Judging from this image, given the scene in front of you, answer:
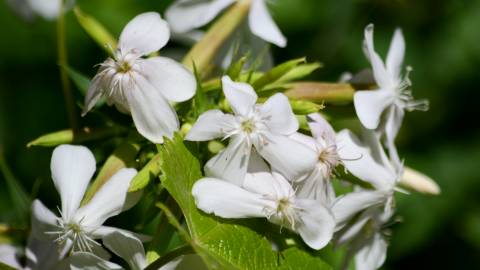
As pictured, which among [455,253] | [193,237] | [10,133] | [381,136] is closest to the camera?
[193,237]

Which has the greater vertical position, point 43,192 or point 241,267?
point 241,267

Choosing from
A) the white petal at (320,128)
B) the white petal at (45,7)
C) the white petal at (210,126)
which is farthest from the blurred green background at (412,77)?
the white petal at (210,126)

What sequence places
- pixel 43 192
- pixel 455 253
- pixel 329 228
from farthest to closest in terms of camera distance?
1. pixel 455 253
2. pixel 43 192
3. pixel 329 228

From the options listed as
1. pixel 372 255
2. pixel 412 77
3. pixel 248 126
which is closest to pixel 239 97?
pixel 248 126

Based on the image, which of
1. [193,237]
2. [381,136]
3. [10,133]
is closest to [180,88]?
[193,237]

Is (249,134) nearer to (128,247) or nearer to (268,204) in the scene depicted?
(268,204)

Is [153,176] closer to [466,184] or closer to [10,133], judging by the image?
[10,133]
